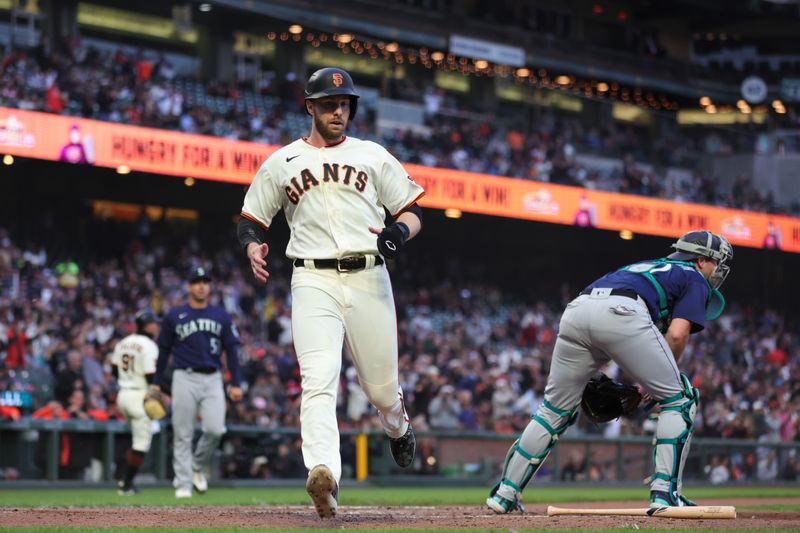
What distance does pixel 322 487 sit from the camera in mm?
6461

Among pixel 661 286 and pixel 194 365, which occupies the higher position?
pixel 661 286

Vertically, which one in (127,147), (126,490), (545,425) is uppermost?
(127,147)

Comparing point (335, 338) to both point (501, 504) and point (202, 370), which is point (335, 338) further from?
point (202, 370)

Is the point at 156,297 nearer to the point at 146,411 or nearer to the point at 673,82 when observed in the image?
the point at 146,411

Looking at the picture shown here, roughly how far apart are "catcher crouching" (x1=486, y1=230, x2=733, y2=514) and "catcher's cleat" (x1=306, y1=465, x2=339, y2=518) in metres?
1.58

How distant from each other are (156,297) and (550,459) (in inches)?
275

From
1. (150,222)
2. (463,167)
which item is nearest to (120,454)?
(150,222)

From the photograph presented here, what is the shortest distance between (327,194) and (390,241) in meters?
0.49

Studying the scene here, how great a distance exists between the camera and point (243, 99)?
26984 millimetres

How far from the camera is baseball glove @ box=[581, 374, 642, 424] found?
7.99m

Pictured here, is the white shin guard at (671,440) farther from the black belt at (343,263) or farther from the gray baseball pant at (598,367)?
the black belt at (343,263)

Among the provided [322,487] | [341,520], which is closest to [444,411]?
[341,520]

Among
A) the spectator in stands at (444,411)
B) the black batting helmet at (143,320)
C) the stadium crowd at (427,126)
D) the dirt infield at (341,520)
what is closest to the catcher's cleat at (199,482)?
the black batting helmet at (143,320)

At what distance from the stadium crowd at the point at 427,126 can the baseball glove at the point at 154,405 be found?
34.0 feet
